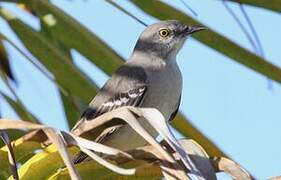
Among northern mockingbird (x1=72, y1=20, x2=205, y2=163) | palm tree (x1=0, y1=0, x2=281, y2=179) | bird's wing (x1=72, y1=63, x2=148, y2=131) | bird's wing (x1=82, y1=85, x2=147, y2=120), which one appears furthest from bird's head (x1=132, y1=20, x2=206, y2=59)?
palm tree (x1=0, y1=0, x2=281, y2=179)

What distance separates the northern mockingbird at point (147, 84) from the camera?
133 inches

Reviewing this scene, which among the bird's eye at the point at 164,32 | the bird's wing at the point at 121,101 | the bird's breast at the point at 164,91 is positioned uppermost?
the bird's eye at the point at 164,32

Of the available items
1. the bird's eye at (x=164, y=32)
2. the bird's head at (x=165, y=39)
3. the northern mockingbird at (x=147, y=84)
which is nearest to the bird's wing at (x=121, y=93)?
the northern mockingbird at (x=147, y=84)

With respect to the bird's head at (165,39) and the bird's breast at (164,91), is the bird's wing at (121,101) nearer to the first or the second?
the bird's breast at (164,91)

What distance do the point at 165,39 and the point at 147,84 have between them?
0.54 meters

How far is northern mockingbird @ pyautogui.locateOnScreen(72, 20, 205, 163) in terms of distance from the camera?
133 inches

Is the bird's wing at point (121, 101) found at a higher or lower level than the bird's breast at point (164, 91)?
higher

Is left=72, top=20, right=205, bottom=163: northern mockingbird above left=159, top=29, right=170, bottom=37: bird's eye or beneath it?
beneath

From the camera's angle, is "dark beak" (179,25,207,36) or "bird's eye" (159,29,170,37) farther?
"bird's eye" (159,29,170,37)

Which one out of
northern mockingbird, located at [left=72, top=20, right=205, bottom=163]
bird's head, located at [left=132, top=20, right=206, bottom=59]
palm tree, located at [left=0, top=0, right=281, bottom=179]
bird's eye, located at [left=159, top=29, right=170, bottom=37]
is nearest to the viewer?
palm tree, located at [left=0, top=0, right=281, bottom=179]

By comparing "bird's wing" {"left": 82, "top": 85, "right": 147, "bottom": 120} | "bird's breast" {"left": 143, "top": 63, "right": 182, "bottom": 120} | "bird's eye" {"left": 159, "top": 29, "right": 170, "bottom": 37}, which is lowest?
"bird's breast" {"left": 143, "top": 63, "right": 182, "bottom": 120}

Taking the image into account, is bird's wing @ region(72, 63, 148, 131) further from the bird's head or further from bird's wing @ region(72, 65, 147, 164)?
the bird's head

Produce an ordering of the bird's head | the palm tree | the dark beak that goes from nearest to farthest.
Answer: the palm tree < the dark beak < the bird's head

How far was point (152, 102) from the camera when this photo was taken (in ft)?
11.5
